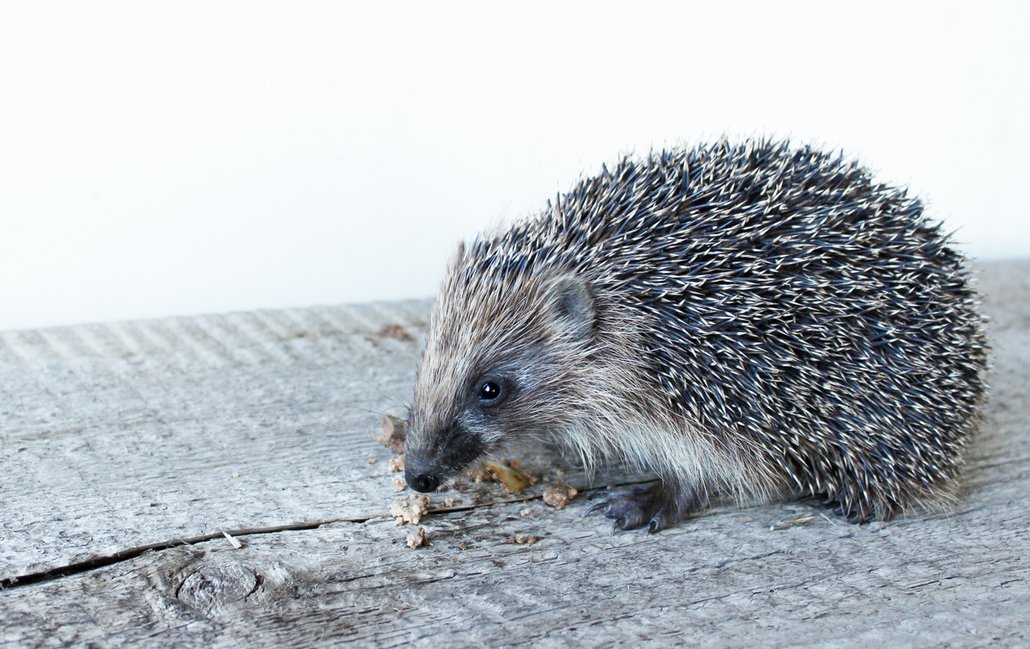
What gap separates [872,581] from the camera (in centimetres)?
233

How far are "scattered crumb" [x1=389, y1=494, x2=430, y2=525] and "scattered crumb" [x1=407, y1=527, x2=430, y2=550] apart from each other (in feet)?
0.23

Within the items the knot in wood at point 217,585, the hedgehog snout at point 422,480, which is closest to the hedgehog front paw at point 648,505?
the hedgehog snout at point 422,480

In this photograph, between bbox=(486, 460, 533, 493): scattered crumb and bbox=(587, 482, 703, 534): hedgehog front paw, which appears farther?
bbox=(486, 460, 533, 493): scattered crumb

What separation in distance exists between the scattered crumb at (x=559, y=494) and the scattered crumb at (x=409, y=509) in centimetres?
35

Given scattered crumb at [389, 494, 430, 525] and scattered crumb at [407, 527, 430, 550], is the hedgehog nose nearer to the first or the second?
scattered crumb at [389, 494, 430, 525]

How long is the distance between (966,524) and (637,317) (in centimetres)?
109

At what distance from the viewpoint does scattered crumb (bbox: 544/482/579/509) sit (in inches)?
105

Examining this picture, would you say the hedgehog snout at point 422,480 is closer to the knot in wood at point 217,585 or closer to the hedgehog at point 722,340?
the hedgehog at point 722,340

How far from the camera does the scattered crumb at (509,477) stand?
275 centimetres

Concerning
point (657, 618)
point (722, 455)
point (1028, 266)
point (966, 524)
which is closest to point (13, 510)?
point (657, 618)

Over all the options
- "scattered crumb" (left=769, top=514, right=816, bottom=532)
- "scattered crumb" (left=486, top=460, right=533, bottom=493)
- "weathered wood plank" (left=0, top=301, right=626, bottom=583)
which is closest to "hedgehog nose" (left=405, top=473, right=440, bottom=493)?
"weathered wood plank" (left=0, top=301, right=626, bottom=583)

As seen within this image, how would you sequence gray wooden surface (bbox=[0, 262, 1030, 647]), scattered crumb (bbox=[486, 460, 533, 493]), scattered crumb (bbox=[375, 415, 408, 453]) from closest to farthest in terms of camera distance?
gray wooden surface (bbox=[0, 262, 1030, 647]) → scattered crumb (bbox=[486, 460, 533, 493]) → scattered crumb (bbox=[375, 415, 408, 453])

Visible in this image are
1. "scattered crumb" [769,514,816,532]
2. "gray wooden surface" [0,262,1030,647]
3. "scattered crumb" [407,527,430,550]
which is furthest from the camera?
"scattered crumb" [769,514,816,532]

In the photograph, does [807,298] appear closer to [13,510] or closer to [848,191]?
[848,191]
